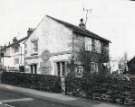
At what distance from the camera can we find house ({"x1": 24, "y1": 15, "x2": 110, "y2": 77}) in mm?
34500

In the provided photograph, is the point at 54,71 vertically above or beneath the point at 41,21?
beneath

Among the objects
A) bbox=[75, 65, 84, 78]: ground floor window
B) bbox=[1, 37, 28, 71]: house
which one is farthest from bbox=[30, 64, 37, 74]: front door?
bbox=[1, 37, 28, 71]: house

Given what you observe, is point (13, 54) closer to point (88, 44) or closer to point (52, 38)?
point (52, 38)

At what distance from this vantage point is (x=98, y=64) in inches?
1431

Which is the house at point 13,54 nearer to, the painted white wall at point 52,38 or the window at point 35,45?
the window at point 35,45

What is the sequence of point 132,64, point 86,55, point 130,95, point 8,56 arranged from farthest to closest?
point 8,56, point 132,64, point 86,55, point 130,95

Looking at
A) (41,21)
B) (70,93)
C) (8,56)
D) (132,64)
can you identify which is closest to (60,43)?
(41,21)

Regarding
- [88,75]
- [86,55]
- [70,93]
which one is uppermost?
[86,55]

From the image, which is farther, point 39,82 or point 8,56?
point 8,56

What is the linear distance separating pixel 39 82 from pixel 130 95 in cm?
1090

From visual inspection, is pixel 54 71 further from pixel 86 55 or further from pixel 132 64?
pixel 132 64

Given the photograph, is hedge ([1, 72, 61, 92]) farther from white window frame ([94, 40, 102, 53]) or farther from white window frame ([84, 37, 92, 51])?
white window frame ([94, 40, 102, 53])

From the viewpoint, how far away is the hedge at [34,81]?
24438 mm

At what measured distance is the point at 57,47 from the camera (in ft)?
117
